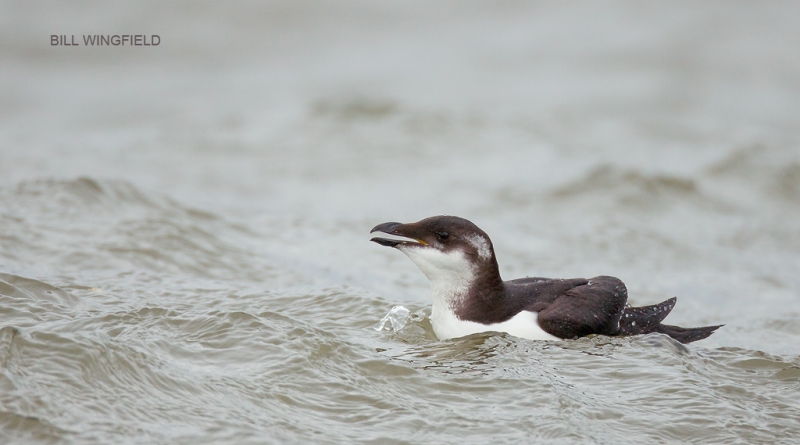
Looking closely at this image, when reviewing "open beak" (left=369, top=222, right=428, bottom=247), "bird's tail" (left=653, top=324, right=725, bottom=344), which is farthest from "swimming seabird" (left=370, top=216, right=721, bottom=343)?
"bird's tail" (left=653, top=324, right=725, bottom=344)

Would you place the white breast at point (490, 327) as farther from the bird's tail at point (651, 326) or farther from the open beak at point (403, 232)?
the bird's tail at point (651, 326)

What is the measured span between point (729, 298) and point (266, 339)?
5.74 metres

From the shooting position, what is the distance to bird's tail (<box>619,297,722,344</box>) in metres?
7.01

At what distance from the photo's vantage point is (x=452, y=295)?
22.5 ft

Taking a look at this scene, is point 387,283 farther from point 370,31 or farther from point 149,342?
point 370,31

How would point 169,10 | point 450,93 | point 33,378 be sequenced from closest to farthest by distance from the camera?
point 33,378 < point 450,93 < point 169,10

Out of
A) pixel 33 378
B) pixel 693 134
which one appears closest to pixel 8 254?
pixel 33 378

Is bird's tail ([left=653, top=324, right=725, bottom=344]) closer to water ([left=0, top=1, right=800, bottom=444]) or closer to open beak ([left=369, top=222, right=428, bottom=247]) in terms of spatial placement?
water ([left=0, top=1, right=800, bottom=444])

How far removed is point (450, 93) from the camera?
15938 mm

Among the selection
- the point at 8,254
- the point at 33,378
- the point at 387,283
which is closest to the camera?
the point at 33,378

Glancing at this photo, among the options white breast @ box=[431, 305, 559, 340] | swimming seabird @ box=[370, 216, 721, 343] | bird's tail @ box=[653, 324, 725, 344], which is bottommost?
bird's tail @ box=[653, 324, 725, 344]

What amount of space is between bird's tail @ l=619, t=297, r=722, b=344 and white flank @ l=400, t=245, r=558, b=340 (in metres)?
0.75

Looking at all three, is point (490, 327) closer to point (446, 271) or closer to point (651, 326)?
point (446, 271)

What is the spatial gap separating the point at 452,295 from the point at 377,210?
5.27 m
